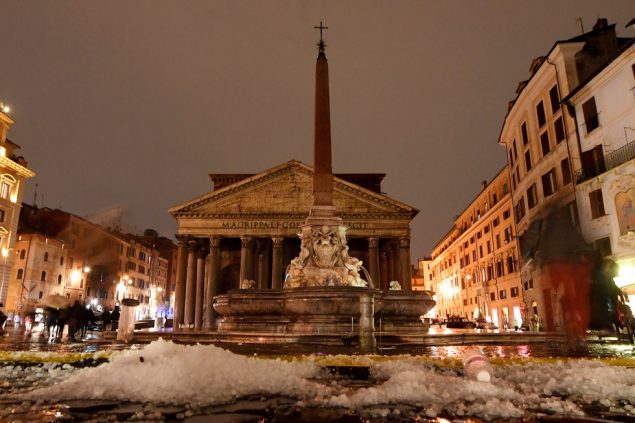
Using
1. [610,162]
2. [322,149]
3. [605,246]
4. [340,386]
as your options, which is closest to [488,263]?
[605,246]

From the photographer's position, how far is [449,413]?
3.11m

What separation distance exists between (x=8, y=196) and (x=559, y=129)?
144 ft

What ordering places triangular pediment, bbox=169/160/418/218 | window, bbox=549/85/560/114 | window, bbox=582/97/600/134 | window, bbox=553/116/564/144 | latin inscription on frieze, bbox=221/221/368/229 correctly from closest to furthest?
window, bbox=582/97/600/134, window, bbox=553/116/564/144, window, bbox=549/85/560/114, latin inscription on frieze, bbox=221/221/368/229, triangular pediment, bbox=169/160/418/218

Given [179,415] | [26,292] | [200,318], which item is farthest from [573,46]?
[26,292]

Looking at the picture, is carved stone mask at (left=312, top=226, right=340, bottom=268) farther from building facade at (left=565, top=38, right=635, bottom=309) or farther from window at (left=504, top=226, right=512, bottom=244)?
window at (left=504, top=226, right=512, bottom=244)

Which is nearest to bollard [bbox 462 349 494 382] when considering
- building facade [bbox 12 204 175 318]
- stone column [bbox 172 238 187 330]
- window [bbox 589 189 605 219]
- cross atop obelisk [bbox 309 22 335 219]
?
cross atop obelisk [bbox 309 22 335 219]

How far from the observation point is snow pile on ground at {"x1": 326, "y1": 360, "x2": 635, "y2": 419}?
3.18m

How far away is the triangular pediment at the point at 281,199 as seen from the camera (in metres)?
37.8

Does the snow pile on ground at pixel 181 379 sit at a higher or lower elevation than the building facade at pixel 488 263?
lower

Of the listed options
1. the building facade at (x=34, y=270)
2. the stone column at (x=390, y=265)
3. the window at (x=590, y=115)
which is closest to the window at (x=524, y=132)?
the window at (x=590, y=115)

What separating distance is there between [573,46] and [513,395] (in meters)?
27.4

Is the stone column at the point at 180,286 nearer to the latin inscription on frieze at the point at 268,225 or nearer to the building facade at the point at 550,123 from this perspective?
the latin inscription on frieze at the point at 268,225

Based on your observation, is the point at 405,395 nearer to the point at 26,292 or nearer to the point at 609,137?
the point at 609,137

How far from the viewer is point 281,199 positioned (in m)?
38.4
